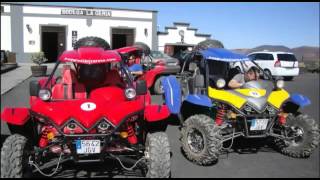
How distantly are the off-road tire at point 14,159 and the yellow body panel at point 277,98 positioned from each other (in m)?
3.91

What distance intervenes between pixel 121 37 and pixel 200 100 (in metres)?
34.6

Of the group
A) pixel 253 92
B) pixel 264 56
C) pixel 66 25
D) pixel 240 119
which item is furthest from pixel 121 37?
pixel 240 119

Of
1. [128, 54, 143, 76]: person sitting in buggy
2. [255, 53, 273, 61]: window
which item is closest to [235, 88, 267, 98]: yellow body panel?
[128, 54, 143, 76]: person sitting in buggy

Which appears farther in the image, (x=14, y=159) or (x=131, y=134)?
(x=131, y=134)

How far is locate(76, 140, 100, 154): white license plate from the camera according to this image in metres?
4.75

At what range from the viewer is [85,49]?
579 cm

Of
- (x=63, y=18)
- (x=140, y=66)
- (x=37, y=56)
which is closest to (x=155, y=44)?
(x=63, y=18)

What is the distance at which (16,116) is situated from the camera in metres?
5.22

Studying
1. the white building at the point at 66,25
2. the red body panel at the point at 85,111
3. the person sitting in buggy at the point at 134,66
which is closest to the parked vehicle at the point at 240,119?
the red body panel at the point at 85,111

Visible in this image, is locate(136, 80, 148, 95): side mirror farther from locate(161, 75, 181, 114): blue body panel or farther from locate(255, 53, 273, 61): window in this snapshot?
locate(255, 53, 273, 61): window

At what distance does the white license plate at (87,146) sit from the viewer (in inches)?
187

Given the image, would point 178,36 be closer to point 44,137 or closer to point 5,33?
point 5,33

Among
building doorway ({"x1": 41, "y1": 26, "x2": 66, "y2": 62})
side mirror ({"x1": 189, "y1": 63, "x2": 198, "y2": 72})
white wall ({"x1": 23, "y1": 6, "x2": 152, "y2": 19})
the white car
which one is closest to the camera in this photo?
side mirror ({"x1": 189, "y1": 63, "x2": 198, "y2": 72})

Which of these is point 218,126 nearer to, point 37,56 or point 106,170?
point 106,170
